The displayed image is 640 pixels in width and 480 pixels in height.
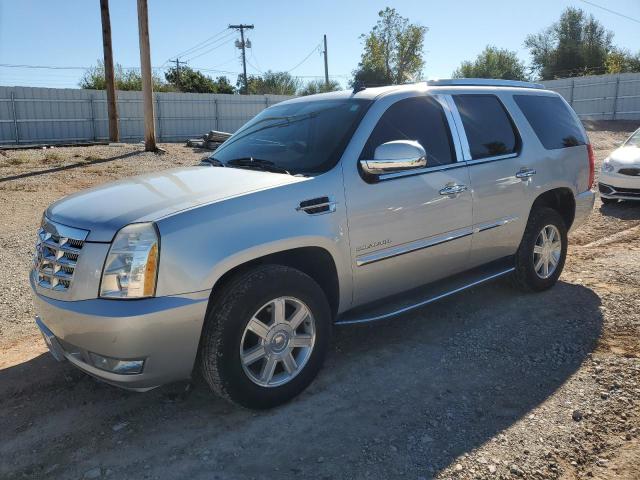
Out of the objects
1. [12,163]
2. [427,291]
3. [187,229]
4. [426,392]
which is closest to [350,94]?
[427,291]

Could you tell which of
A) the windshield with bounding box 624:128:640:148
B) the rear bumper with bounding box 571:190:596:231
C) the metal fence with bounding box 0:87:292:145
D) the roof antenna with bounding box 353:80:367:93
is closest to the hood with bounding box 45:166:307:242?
the roof antenna with bounding box 353:80:367:93

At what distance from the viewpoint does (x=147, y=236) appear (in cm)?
290

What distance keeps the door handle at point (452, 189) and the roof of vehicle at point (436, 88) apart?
2.59 ft

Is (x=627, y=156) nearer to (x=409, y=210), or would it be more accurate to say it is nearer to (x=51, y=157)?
(x=409, y=210)

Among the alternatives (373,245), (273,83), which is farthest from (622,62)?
(373,245)

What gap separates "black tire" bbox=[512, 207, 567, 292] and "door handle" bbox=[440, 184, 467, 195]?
3.71 ft

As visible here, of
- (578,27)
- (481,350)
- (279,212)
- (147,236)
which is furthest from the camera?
(578,27)

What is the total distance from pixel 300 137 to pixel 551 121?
2767 mm

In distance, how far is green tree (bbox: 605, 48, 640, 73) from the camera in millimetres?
51656

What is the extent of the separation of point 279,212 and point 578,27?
64791 millimetres

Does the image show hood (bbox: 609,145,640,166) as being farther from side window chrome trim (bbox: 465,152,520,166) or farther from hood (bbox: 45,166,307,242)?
hood (bbox: 45,166,307,242)

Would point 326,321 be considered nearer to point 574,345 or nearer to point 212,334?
point 212,334

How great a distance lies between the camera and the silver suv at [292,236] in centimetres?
293

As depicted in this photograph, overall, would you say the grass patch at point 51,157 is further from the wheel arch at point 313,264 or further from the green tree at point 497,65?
the green tree at point 497,65
